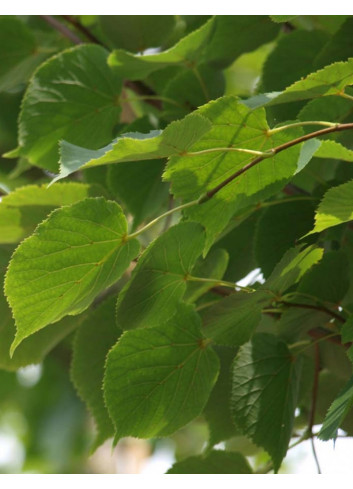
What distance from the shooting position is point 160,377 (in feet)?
1.71

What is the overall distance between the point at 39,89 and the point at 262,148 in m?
0.28

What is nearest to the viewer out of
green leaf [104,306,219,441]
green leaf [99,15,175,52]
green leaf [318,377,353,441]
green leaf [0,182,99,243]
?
green leaf [318,377,353,441]

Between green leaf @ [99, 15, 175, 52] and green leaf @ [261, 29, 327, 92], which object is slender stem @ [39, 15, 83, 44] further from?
green leaf @ [261, 29, 327, 92]

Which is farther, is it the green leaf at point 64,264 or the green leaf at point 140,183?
the green leaf at point 140,183

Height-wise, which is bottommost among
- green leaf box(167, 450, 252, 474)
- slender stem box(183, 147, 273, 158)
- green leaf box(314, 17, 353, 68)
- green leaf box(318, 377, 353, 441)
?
green leaf box(167, 450, 252, 474)

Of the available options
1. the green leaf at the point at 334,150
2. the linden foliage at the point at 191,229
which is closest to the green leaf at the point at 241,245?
the linden foliage at the point at 191,229

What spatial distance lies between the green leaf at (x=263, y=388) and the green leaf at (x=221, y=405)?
65 mm

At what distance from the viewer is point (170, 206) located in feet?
2.47

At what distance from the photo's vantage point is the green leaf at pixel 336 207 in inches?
16.8

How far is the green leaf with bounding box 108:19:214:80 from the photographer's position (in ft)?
2.01

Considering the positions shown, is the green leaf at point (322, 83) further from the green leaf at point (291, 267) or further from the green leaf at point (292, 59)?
the green leaf at point (292, 59)

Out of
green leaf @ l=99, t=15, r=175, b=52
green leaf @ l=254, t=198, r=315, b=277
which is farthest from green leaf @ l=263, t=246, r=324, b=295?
green leaf @ l=99, t=15, r=175, b=52

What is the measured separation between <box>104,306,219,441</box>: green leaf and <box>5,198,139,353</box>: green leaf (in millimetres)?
68

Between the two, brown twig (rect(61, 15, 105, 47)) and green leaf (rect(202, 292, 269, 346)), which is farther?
brown twig (rect(61, 15, 105, 47))
